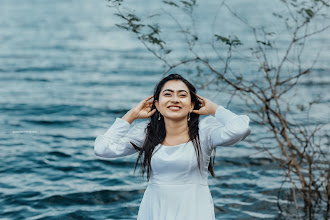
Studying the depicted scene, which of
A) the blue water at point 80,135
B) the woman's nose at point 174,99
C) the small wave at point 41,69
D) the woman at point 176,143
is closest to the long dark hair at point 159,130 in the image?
the woman at point 176,143

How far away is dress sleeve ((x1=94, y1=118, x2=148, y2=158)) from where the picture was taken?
4.43m

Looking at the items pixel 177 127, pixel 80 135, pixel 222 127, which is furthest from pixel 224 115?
pixel 80 135

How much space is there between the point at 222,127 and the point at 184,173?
1.45 feet

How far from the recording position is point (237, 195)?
8883 millimetres

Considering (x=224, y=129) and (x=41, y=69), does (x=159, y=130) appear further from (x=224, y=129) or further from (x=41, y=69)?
(x=41, y=69)

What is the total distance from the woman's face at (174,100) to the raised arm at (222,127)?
13 cm

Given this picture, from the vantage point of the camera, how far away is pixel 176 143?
441 centimetres

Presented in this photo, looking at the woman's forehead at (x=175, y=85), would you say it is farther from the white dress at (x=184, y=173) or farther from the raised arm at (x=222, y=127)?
the white dress at (x=184, y=173)

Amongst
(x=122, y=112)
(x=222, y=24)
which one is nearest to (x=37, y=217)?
(x=122, y=112)

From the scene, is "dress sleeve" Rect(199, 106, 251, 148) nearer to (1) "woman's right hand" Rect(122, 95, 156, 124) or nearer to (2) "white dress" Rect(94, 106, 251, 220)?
(2) "white dress" Rect(94, 106, 251, 220)

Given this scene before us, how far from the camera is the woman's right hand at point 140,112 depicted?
4.55 m

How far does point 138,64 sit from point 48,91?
517 centimetres

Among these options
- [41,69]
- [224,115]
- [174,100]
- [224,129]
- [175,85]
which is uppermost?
[41,69]

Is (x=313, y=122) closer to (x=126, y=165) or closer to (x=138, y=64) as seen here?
(x=126, y=165)
